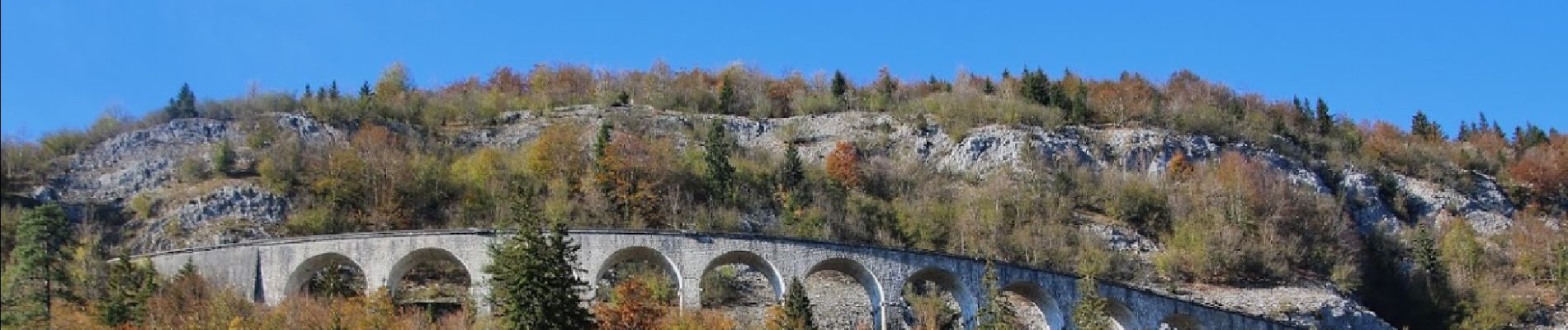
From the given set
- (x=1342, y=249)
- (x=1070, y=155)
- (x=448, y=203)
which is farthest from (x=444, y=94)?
(x=1342, y=249)

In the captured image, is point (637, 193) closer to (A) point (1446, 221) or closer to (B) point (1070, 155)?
(B) point (1070, 155)

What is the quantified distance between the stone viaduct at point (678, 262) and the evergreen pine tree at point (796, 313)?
5.66 meters

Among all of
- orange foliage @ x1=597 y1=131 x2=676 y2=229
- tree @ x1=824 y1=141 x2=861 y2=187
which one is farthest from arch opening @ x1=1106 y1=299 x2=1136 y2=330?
orange foliage @ x1=597 y1=131 x2=676 y2=229

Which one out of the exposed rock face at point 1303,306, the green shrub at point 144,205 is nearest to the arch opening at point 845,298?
the exposed rock face at point 1303,306

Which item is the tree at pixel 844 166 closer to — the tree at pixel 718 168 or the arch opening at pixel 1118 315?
the tree at pixel 718 168

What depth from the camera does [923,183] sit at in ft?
217

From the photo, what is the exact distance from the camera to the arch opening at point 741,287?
44.9 metres

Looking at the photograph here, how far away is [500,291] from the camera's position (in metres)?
34.0

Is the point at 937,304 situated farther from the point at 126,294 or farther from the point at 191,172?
the point at 191,172

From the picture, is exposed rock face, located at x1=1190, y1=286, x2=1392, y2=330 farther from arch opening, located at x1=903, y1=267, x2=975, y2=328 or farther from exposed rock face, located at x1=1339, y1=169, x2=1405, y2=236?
exposed rock face, located at x1=1339, y1=169, x2=1405, y2=236

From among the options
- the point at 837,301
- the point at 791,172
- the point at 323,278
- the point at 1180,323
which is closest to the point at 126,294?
the point at 323,278

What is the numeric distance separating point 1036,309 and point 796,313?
572 inches

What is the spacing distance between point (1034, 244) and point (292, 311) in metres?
29.9

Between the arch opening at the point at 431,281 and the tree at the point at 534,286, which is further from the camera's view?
the arch opening at the point at 431,281
